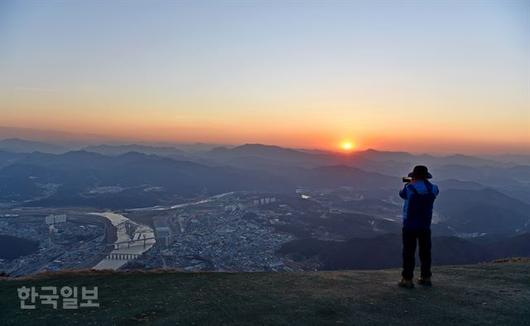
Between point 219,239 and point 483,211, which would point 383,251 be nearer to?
point 219,239

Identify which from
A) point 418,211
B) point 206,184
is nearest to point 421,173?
point 418,211

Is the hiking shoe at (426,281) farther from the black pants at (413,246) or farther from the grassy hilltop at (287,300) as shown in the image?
the black pants at (413,246)

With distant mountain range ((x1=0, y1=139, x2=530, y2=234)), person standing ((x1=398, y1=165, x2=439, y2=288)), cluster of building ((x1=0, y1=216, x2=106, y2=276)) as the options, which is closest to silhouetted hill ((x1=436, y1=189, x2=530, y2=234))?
distant mountain range ((x1=0, y1=139, x2=530, y2=234))

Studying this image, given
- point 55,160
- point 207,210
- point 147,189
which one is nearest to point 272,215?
point 207,210

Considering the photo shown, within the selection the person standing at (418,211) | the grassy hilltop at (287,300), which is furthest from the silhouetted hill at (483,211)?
the person standing at (418,211)

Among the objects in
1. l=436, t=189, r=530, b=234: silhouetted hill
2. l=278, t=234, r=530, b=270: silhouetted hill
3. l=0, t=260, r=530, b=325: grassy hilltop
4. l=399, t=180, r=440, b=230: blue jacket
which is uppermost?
l=399, t=180, r=440, b=230: blue jacket

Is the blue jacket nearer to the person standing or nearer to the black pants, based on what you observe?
the person standing

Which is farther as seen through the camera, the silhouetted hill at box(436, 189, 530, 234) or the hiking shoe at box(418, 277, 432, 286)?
the silhouetted hill at box(436, 189, 530, 234)

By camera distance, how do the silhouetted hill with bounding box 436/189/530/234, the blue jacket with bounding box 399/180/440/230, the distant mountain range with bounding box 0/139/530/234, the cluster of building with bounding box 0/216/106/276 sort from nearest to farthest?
the blue jacket with bounding box 399/180/440/230
the cluster of building with bounding box 0/216/106/276
the silhouetted hill with bounding box 436/189/530/234
the distant mountain range with bounding box 0/139/530/234
